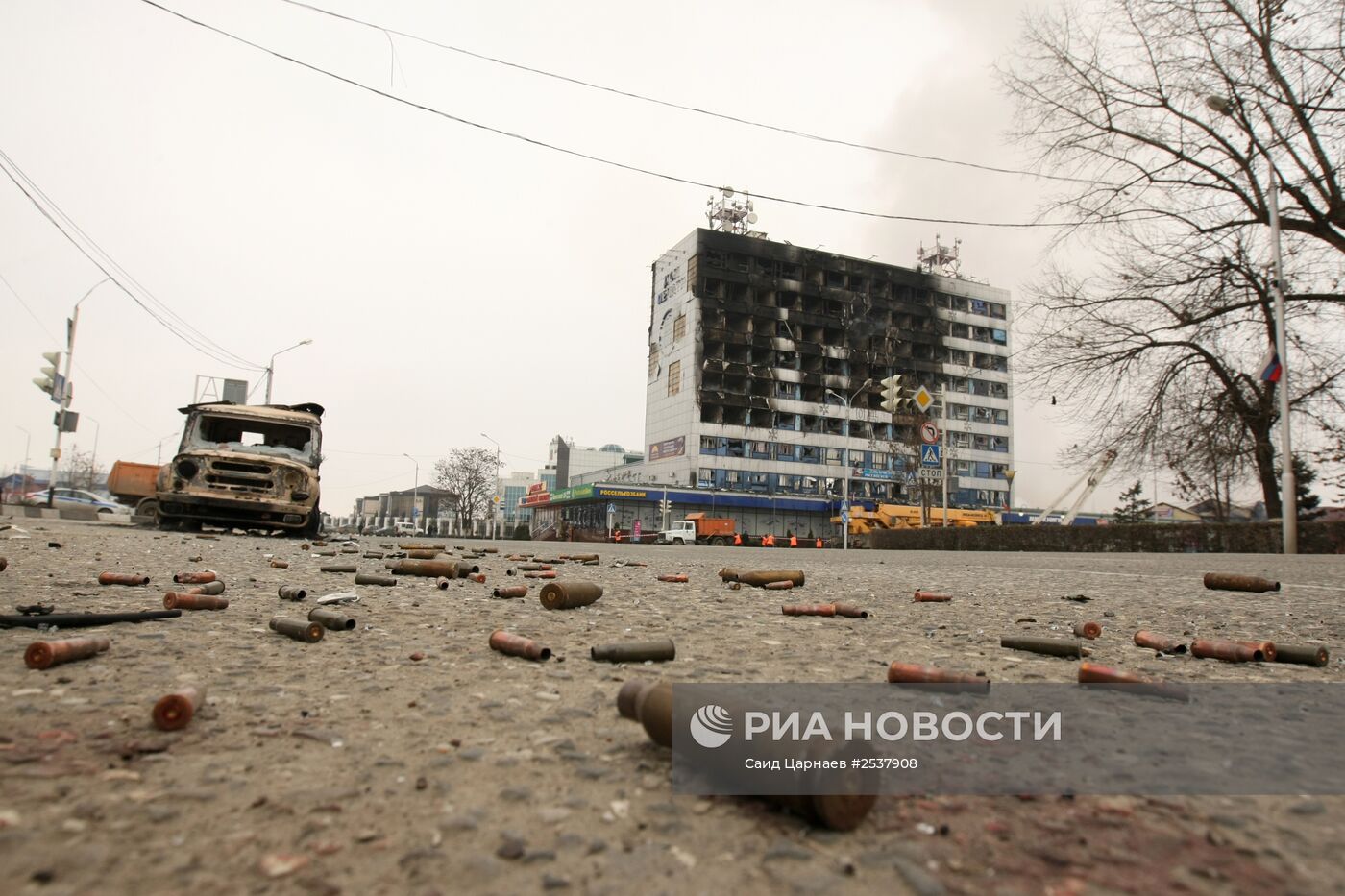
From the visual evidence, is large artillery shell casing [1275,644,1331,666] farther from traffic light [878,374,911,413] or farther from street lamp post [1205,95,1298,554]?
traffic light [878,374,911,413]

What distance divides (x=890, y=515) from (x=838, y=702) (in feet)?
166

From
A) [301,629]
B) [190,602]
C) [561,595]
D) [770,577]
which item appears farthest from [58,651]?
[770,577]

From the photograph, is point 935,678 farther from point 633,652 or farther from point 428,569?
point 428,569

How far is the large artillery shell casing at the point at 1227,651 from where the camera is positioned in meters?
2.83

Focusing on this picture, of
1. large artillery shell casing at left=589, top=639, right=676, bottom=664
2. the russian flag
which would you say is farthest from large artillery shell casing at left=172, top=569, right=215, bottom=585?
the russian flag

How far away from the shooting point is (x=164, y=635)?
2.78 meters

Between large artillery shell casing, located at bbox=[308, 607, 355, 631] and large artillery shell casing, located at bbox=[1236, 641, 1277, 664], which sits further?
large artillery shell casing, located at bbox=[308, 607, 355, 631]

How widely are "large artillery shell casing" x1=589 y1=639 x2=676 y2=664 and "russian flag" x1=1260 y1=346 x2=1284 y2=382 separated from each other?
19.5 m

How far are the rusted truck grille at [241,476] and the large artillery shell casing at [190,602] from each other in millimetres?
10703

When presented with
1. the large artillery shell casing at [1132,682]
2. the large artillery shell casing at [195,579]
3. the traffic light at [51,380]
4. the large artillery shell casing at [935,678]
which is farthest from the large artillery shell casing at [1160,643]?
the traffic light at [51,380]

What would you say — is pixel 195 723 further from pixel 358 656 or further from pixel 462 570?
pixel 462 570

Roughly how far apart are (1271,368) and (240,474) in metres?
21.9

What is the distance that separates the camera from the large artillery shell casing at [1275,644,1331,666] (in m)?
2.79

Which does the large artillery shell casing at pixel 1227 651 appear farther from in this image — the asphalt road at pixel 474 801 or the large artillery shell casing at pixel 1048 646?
the large artillery shell casing at pixel 1048 646
